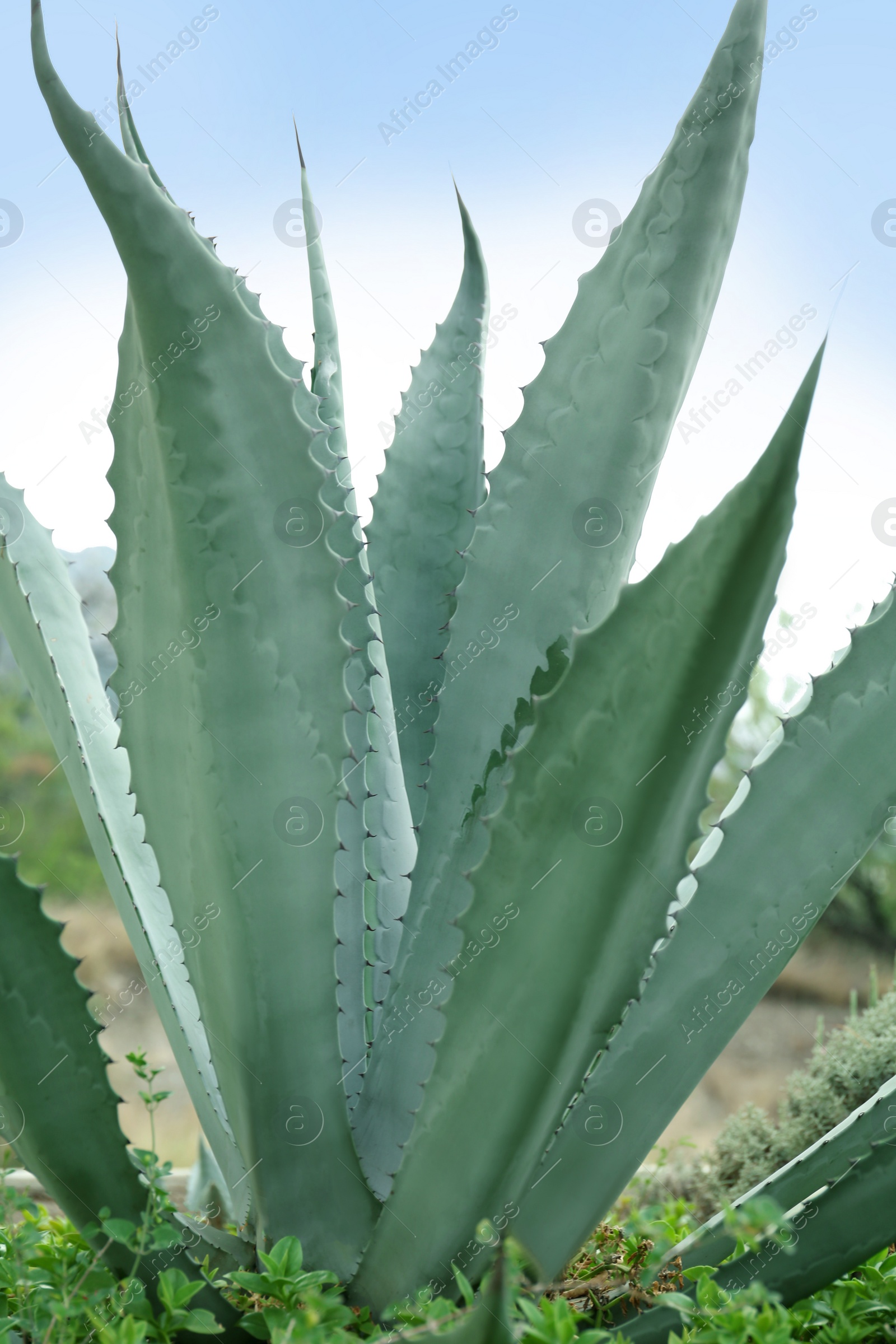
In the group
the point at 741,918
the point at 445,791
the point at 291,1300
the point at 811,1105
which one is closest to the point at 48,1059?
the point at 291,1300

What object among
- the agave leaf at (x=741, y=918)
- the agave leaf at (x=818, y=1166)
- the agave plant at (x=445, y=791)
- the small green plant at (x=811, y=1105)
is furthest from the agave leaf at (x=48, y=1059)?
the small green plant at (x=811, y=1105)

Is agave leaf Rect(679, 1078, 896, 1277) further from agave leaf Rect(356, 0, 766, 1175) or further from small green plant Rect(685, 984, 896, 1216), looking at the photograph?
small green plant Rect(685, 984, 896, 1216)

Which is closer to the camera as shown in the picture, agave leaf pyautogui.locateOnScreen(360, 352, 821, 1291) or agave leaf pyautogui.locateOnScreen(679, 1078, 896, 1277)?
agave leaf pyautogui.locateOnScreen(360, 352, 821, 1291)

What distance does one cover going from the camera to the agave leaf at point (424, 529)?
2.93 feet

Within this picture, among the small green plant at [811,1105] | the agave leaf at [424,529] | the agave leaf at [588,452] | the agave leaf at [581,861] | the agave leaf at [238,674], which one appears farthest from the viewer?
the small green plant at [811,1105]

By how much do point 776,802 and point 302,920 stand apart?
1.06 feet

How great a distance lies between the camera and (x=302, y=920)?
63 centimetres

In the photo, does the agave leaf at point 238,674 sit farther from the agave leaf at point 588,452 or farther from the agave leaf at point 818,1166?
the agave leaf at point 818,1166

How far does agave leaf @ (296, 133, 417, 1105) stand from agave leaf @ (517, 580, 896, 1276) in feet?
0.58

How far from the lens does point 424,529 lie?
91 centimetres

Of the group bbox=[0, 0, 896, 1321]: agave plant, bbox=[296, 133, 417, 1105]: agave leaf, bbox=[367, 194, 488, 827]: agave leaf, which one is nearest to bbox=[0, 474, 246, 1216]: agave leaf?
bbox=[0, 0, 896, 1321]: agave plant

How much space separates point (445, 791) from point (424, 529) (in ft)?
0.90

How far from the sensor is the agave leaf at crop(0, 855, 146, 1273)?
2.00ft

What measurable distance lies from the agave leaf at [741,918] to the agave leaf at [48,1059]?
0.93 feet
